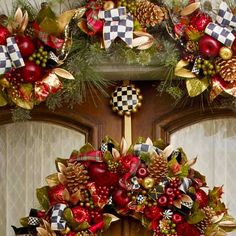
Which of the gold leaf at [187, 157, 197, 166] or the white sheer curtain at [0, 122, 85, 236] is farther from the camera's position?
the white sheer curtain at [0, 122, 85, 236]

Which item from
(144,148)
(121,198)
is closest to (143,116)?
(144,148)

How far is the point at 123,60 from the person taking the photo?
182 centimetres

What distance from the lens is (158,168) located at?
69.0 inches

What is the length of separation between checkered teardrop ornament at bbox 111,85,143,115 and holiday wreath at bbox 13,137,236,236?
0.17m

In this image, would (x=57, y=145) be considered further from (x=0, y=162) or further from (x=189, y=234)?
(x=189, y=234)

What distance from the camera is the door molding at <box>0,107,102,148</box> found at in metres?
1.96

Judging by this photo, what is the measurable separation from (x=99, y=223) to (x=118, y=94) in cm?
36

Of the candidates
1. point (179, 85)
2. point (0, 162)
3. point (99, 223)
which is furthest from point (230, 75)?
point (0, 162)

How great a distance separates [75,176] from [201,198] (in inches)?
12.1

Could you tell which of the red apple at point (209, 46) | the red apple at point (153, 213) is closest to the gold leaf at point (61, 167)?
the red apple at point (153, 213)

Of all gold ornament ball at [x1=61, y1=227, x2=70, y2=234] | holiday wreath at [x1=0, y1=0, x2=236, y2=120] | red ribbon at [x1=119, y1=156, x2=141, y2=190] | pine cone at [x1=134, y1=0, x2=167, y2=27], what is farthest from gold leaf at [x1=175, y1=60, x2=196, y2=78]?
gold ornament ball at [x1=61, y1=227, x2=70, y2=234]

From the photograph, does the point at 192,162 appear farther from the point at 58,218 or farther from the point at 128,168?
the point at 58,218

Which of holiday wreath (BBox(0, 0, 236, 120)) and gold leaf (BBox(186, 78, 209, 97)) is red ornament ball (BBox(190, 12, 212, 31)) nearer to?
holiday wreath (BBox(0, 0, 236, 120))

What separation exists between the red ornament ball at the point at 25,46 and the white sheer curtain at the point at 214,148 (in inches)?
18.3
